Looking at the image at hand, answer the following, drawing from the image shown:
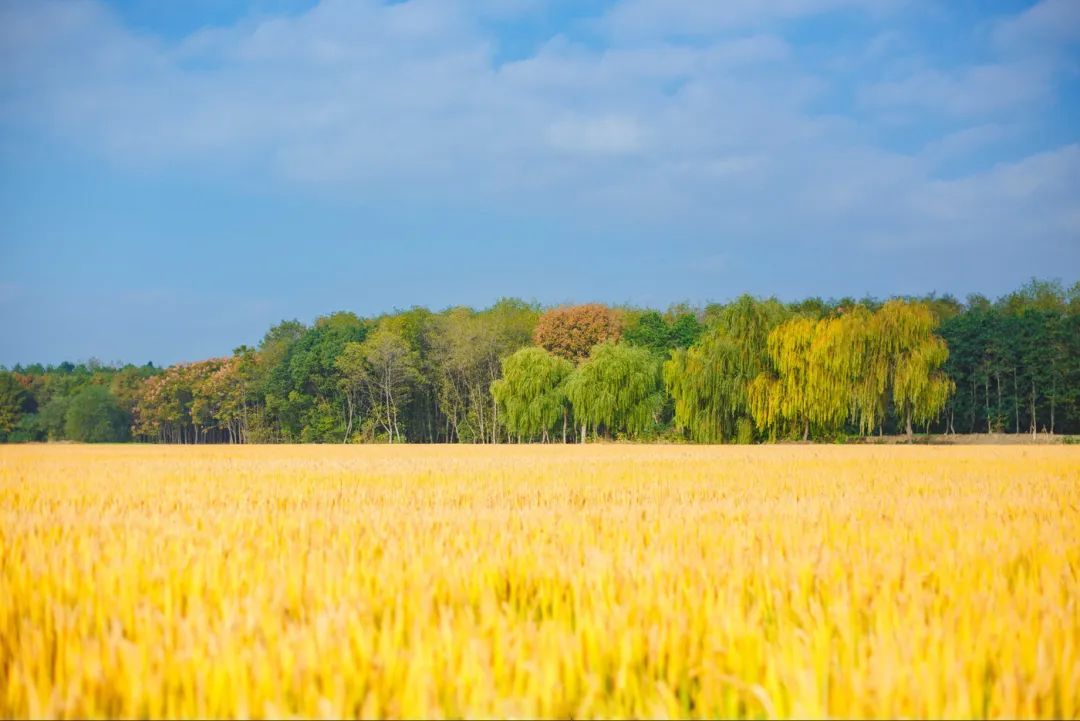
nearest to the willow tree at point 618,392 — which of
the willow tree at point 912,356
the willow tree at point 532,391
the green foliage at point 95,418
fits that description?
the willow tree at point 532,391

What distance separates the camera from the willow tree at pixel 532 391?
55125 mm

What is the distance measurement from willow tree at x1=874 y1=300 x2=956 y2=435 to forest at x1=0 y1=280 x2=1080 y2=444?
9 cm

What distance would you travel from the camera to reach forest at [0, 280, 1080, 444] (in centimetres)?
4338

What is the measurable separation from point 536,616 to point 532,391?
52.6m

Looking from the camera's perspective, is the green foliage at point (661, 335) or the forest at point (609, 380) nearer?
the forest at point (609, 380)

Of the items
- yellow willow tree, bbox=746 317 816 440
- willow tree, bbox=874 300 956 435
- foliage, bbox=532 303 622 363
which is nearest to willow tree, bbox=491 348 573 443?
foliage, bbox=532 303 622 363

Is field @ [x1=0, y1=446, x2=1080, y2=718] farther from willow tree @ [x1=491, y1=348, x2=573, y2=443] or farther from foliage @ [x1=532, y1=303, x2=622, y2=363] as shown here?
foliage @ [x1=532, y1=303, x2=622, y2=363]

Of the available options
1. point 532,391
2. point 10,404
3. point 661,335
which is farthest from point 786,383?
point 10,404

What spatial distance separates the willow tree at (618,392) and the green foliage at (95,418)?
210ft

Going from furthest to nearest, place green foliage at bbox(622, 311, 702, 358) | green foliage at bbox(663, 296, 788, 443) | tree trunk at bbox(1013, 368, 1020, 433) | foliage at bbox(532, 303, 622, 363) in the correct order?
foliage at bbox(532, 303, 622, 363)
green foliage at bbox(622, 311, 702, 358)
tree trunk at bbox(1013, 368, 1020, 433)
green foliage at bbox(663, 296, 788, 443)

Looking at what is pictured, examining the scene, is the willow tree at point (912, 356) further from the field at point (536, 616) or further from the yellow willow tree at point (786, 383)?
the field at point (536, 616)

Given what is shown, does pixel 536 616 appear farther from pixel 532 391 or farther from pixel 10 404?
pixel 10 404

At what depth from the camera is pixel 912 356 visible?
137 feet

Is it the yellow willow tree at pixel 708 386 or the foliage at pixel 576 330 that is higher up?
A: the foliage at pixel 576 330
